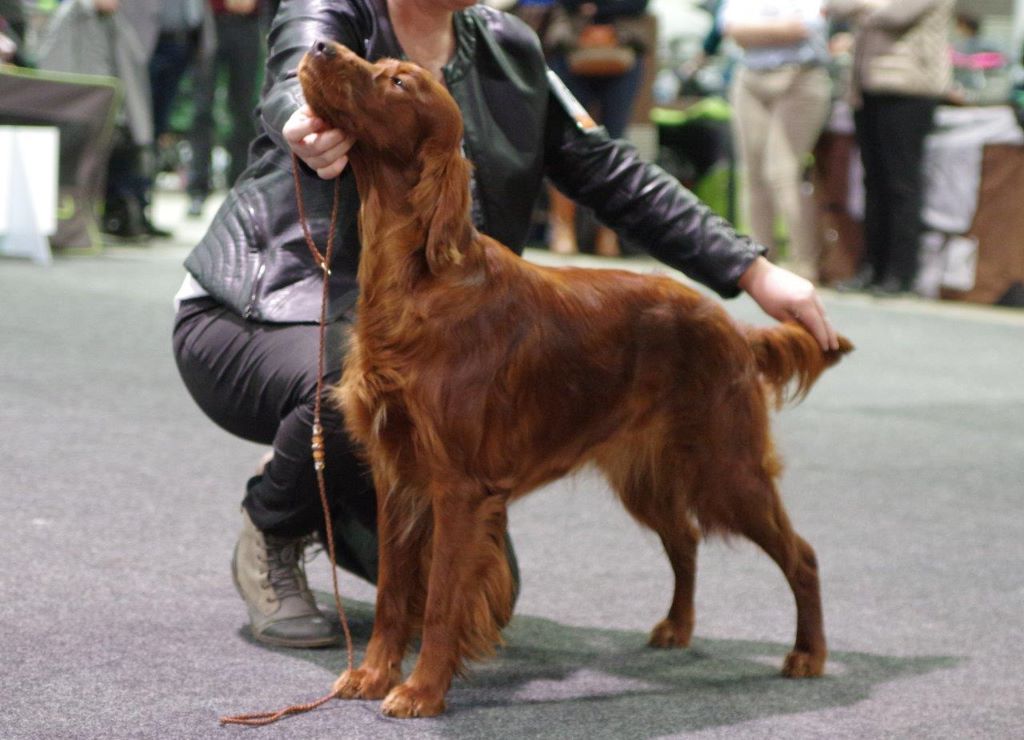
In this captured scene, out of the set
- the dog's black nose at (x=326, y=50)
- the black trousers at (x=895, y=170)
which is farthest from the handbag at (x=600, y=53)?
the dog's black nose at (x=326, y=50)

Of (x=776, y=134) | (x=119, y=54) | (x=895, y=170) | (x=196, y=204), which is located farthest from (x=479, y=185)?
(x=196, y=204)

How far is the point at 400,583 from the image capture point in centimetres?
208

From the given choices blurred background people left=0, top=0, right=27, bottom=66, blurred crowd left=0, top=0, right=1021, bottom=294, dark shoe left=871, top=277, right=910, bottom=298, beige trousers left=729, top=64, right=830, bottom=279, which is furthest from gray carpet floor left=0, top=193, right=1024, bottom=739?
blurred background people left=0, top=0, right=27, bottom=66

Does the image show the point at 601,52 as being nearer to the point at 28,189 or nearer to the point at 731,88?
the point at 731,88

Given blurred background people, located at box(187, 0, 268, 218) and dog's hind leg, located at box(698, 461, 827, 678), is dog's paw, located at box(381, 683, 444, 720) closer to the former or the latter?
dog's hind leg, located at box(698, 461, 827, 678)

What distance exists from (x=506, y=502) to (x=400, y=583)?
218mm

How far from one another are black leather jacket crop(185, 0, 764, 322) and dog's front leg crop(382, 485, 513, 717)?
0.41m

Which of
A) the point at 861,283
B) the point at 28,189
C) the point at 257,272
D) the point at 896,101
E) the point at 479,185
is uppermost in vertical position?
the point at 479,185

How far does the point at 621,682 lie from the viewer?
2.19 metres

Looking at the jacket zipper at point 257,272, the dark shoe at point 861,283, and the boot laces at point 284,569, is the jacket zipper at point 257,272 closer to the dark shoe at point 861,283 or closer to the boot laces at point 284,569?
the boot laces at point 284,569

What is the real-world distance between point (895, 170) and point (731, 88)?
1.37 metres

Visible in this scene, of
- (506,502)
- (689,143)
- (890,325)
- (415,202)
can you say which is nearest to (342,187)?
(415,202)

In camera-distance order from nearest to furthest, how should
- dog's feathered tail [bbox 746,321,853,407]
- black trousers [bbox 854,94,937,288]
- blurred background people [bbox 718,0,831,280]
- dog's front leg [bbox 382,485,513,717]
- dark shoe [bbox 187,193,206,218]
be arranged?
dog's front leg [bbox 382,485,513,717], dog's feathered tail [bbox 746,321,853,407], black trousers [bbox 854,94,937,288], blurred background people [bbox 718,0,831,280], dark shoe [bbox 187,193,206,218]

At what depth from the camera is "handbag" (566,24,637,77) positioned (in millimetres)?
7504
